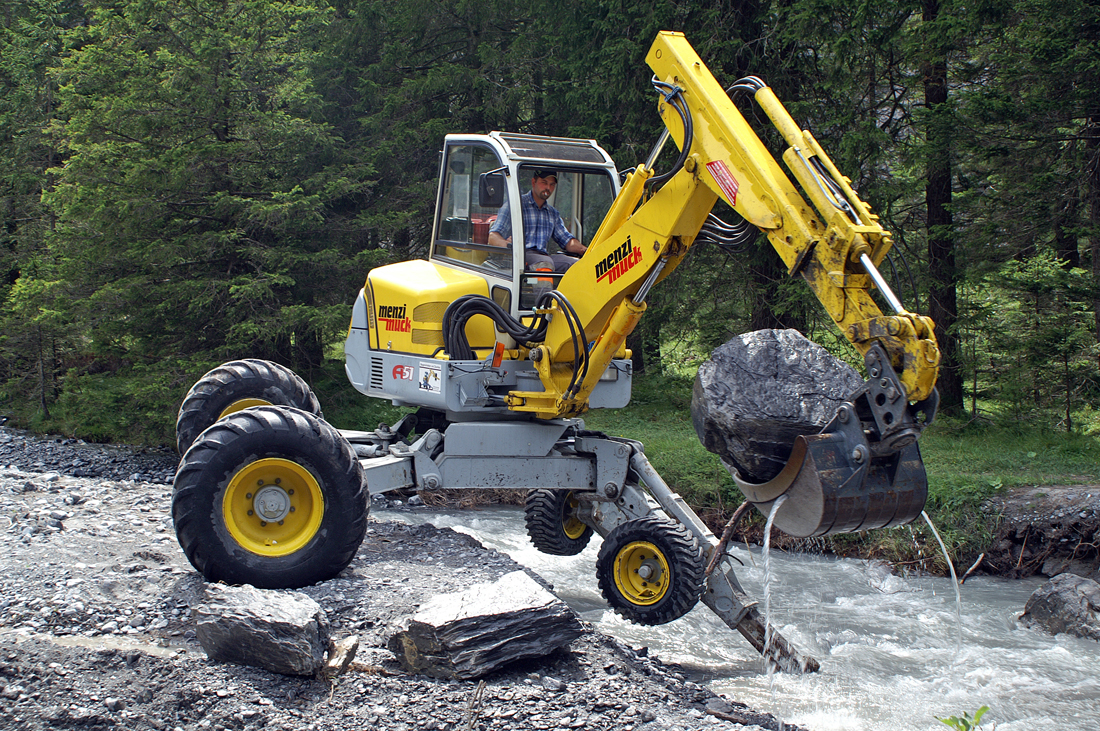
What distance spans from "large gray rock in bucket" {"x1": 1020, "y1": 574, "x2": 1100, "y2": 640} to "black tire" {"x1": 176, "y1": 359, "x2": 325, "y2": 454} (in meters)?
5.95

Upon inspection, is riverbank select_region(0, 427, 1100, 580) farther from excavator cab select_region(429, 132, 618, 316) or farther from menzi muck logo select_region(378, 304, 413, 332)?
menzi muck logo select_region(378, 304, 413, 332)

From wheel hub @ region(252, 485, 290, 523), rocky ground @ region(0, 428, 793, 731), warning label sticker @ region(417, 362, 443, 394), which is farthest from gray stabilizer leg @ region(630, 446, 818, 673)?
wheel hub @ region(252, 485, 290, 523)

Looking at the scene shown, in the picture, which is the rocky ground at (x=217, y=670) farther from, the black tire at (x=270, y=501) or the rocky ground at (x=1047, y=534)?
the rocky ground at (x=1047, y=534)

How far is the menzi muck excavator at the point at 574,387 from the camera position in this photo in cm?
418

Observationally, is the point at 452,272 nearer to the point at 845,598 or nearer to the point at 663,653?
the point at 663,653

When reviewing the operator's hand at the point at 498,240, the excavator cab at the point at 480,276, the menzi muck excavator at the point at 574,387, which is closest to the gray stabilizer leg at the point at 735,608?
the menzi muck excavator at the point at 574,387

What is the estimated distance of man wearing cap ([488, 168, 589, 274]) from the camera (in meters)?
6.48

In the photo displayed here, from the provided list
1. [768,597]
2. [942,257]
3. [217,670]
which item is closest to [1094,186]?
[942,257]

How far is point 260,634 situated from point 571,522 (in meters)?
3.95

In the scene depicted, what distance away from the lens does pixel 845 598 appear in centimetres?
759

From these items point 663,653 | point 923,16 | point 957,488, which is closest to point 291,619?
point 663,653

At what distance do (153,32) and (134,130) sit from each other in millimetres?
1536

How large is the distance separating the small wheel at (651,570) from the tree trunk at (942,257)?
24.2ft

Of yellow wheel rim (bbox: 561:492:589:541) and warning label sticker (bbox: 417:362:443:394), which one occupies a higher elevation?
warning label sticker (bbox: 417:362:443:394)
